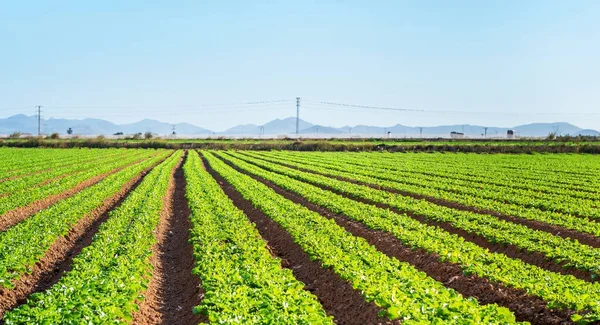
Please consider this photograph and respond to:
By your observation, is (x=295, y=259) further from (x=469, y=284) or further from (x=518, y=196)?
(x=518, y=196)

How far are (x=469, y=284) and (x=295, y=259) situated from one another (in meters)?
5.06

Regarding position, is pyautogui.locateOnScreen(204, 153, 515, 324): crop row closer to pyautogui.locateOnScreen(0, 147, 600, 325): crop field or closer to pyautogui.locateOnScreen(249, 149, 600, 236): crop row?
pyautogui.locateOnScreen(0, 147, 600, 325): crop field

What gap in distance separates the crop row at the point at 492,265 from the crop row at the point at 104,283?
7.40 meters

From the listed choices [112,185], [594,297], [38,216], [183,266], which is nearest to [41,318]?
[183,266]

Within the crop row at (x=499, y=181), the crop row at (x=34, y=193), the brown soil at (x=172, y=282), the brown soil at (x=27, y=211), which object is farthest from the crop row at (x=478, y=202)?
the brown soil at (x=27, y=211)

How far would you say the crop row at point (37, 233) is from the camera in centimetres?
1333

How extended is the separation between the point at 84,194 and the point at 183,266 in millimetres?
13677

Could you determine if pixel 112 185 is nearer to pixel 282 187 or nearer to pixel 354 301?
pixel 282 187

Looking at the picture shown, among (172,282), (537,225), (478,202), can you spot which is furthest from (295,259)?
(478,202)

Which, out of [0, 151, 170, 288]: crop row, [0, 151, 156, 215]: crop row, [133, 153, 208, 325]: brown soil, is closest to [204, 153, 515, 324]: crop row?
[133, 153, 208, 325]: brown soil

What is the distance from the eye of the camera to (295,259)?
16.3 meters

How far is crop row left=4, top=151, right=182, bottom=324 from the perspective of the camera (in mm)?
9266

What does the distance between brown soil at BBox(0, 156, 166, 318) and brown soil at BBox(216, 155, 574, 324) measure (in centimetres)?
875

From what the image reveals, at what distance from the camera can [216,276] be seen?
1219 centimetres
